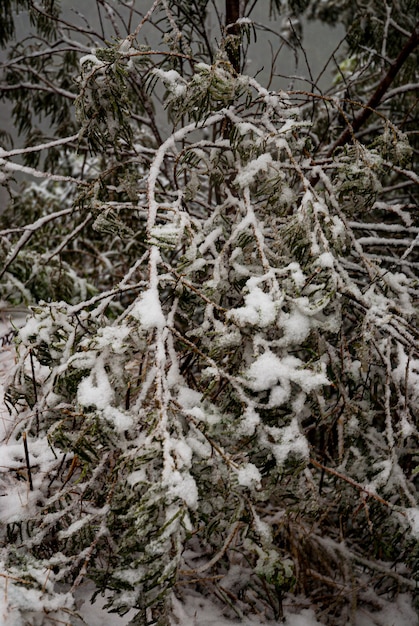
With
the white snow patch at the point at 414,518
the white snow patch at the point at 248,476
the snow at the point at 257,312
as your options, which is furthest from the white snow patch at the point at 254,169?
the white snow patch at the point at 414,518

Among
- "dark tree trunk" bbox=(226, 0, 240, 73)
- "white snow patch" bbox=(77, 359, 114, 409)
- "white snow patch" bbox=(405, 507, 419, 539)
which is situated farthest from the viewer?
"dark tree trunk" bbox=(226, 0, 240, 73)

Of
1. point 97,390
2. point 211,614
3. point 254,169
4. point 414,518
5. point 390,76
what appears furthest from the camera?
point 390,76

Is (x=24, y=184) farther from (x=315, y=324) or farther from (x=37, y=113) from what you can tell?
(x=315, y=324)

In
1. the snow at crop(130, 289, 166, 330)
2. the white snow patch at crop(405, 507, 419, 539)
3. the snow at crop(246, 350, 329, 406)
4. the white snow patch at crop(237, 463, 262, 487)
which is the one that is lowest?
the white snow patch at crop(405, 507, 419, 539)

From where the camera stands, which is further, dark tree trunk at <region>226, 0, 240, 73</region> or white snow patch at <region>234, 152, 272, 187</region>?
dark tree trunk at <region>226, 0, 240, 73</region>

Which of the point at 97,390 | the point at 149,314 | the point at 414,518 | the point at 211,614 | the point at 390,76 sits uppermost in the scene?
the point at 390,76

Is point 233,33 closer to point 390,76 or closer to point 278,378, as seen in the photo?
point 390,76

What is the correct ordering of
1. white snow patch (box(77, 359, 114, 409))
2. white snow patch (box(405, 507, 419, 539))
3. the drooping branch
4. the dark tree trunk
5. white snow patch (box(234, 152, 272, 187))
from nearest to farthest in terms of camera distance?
white snow patch (box(77, 359, 114, 409)) → white snow patch (box(405, 507, 419, 539)) → white snow patch (box(234, 152, 272, 187)) → the dark tree trunk → the drooping branch

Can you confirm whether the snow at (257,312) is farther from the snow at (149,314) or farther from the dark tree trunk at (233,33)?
the dark tree trunk at (233,33)

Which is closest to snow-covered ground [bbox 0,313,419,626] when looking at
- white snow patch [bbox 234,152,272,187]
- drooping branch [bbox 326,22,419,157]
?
white snow patch [bbox 234,152,272,187]

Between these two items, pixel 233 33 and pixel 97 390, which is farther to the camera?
pixel 233 33

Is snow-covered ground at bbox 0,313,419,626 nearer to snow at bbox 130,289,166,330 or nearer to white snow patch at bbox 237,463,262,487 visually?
white snow patch at bbox 237,463,262,487

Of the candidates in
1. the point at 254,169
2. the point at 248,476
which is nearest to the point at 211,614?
the point at 248,476

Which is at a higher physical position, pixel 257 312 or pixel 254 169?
pixel 254 169
